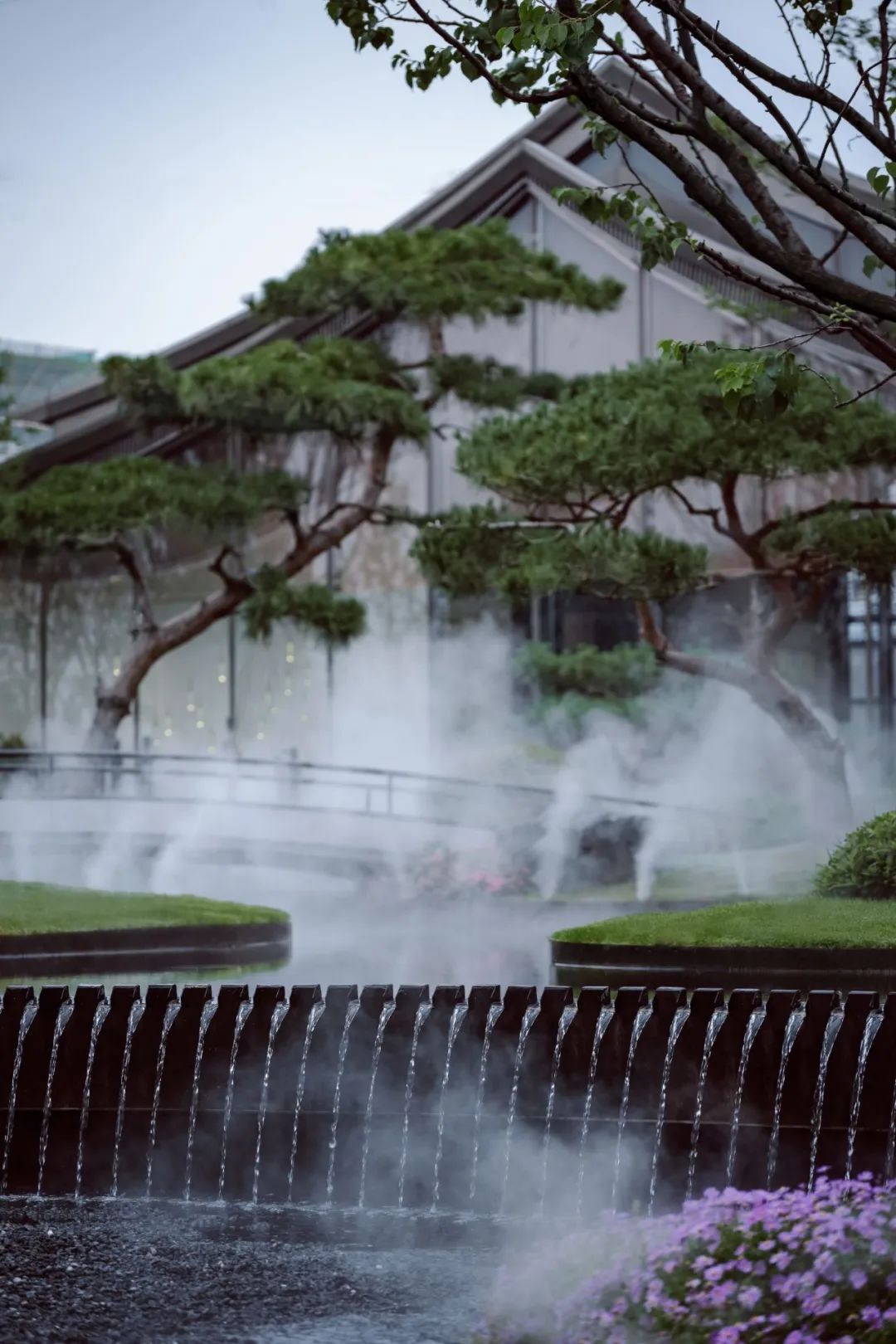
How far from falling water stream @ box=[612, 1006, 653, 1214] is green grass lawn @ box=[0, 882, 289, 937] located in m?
5.44

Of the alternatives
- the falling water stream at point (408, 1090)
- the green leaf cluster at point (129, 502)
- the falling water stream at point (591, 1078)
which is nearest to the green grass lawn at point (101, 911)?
the falling water stream at point (408, 1090)

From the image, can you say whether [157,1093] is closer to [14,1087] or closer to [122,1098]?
[122,1098]

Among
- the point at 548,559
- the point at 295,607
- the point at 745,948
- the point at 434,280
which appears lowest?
the point at 745,948

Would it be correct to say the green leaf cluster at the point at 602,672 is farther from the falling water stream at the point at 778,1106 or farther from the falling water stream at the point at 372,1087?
the falling water stream at the point at 778,1106

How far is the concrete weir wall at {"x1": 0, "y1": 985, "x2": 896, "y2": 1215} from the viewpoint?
6.78 metres

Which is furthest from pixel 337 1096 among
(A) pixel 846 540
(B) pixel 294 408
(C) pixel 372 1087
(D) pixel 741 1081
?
(B) pixel 294 408

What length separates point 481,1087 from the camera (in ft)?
23.5

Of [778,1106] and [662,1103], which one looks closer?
[778,1106]

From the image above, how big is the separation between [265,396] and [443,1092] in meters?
18.5

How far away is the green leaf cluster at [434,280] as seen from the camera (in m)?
25.4

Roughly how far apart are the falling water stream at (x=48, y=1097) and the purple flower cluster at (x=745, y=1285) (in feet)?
10.8

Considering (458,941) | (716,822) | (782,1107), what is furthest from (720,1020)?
(716,822)

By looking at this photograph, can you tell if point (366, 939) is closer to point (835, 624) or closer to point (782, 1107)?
point (782, 1107)

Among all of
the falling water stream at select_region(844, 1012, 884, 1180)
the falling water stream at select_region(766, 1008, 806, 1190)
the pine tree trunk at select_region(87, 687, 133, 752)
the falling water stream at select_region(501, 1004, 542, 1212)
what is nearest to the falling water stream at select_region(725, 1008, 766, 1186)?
the falling water stream at select_region(766, 1008, 806, 1190)
